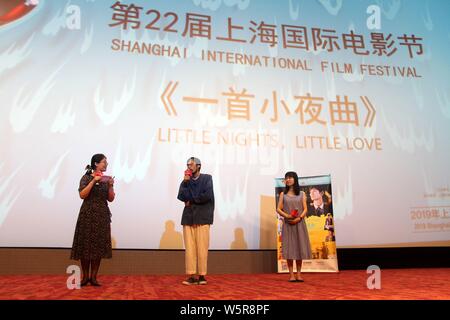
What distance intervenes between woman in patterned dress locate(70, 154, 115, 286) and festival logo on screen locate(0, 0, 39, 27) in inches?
100

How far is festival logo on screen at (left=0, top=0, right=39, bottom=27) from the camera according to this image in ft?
14.3

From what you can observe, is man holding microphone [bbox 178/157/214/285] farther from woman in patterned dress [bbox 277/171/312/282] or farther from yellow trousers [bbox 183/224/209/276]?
woman in patterned dress [bbox 277/171/312/282]

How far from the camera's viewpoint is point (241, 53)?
4.88m

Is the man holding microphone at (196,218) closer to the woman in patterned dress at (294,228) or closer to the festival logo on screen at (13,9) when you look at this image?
the woman in patterned dress at (294,228)

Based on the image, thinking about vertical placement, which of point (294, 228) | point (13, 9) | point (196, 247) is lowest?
point (196, 247)

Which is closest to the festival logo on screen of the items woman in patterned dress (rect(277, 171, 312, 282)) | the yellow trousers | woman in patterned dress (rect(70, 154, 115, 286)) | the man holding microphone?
woman in patterned dress (rect(70, 154, 115, 286))

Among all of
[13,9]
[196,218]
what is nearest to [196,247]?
[196,218]

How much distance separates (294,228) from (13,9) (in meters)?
4.05

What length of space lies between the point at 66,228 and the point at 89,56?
2.03m

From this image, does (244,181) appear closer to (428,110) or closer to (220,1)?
(220,1)

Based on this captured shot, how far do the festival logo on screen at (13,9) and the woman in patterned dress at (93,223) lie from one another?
2.54 m

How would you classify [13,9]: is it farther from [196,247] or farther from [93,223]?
[196,247]

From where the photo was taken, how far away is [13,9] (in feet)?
14.4

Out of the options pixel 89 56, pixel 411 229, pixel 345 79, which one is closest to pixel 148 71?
pixel 89 56
